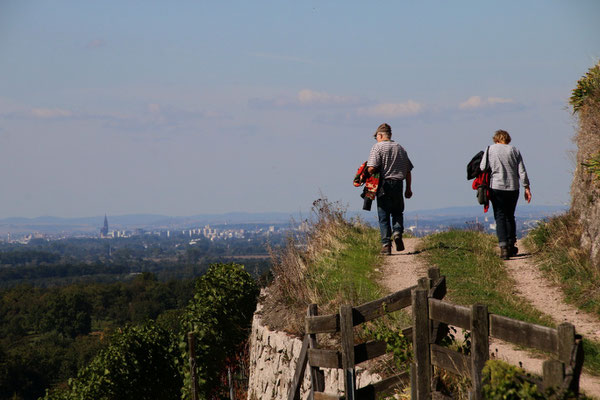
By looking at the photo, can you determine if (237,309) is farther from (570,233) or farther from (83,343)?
(83,343)

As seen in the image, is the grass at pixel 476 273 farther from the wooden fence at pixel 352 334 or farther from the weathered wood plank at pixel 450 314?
the weathered wood plank at pixel 450 314

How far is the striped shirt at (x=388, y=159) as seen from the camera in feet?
40.1

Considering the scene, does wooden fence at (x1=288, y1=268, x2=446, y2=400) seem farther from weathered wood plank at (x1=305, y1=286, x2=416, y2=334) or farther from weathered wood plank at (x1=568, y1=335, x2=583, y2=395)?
weathered wood plank at (x1=568, y1=335, x2=583, y2=395)

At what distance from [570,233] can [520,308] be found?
3614mm

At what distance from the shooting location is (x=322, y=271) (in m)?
13.0

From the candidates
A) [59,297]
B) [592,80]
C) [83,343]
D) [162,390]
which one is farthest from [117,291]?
[592,80]

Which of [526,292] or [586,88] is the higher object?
[586,88]

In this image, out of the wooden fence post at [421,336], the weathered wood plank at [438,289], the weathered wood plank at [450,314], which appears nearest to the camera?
the weathered wood plank at [450,314]

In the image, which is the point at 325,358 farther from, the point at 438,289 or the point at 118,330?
the point at 118,330

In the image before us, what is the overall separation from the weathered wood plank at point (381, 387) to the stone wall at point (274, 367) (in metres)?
1.06

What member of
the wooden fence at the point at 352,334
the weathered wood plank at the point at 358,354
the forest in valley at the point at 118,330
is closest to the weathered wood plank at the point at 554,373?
the wooden fence at the point at 352,334

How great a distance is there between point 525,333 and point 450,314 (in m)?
0.99

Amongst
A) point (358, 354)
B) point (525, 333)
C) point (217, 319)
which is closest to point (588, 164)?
point (358, 354)

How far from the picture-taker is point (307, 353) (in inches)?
317
